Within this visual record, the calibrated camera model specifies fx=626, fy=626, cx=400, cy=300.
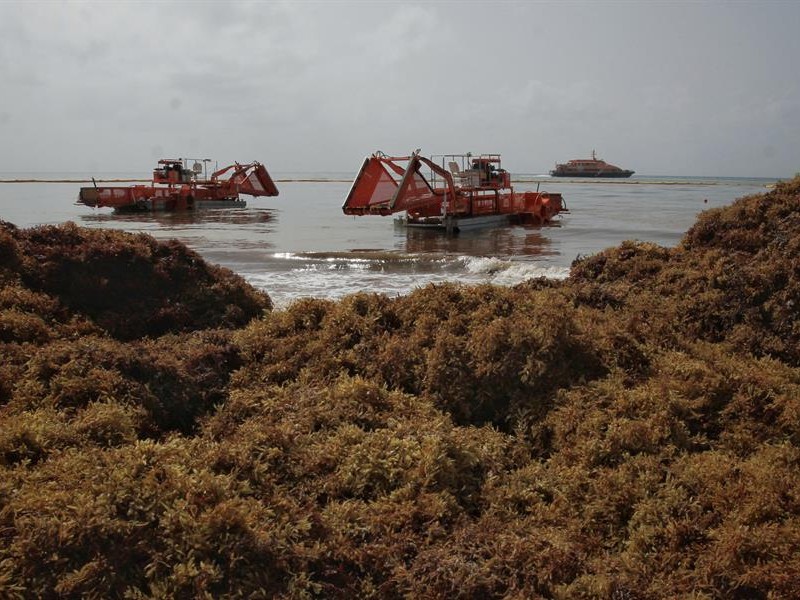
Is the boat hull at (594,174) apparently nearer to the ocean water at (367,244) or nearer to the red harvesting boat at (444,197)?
the ocean water at (367,244)

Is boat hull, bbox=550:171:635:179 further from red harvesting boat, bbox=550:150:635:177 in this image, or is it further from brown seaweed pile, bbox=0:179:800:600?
brown seaweed pile, bbox=0:179:800:600

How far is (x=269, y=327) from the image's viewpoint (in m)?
5.38

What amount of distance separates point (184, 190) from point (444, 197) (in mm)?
19737

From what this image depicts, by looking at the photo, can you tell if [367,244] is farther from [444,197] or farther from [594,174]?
[594,174]

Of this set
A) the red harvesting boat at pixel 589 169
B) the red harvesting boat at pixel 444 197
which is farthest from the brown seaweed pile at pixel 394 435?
the red harvesting boat at pixel 589 169

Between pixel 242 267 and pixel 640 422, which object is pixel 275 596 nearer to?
pixel 640 422

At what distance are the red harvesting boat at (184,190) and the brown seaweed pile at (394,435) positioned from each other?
32.8 metres

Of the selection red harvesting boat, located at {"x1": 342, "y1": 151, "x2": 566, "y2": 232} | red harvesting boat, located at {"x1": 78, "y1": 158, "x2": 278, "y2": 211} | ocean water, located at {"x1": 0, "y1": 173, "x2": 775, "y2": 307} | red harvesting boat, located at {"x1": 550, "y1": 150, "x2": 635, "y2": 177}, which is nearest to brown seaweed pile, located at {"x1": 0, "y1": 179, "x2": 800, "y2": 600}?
ocean water, located at {"x1": 0, "y1": 173, "x2": 775, "y2": 307}

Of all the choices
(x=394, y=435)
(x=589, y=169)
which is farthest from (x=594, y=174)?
(x=394, y=435)

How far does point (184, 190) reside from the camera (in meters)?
38.2

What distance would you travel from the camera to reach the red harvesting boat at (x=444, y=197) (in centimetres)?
2327

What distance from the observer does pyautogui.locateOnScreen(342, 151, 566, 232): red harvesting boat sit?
916 inches

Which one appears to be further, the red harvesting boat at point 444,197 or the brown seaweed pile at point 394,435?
the red harvesting boat at point 444,197

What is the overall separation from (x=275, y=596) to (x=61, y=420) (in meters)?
1.89
